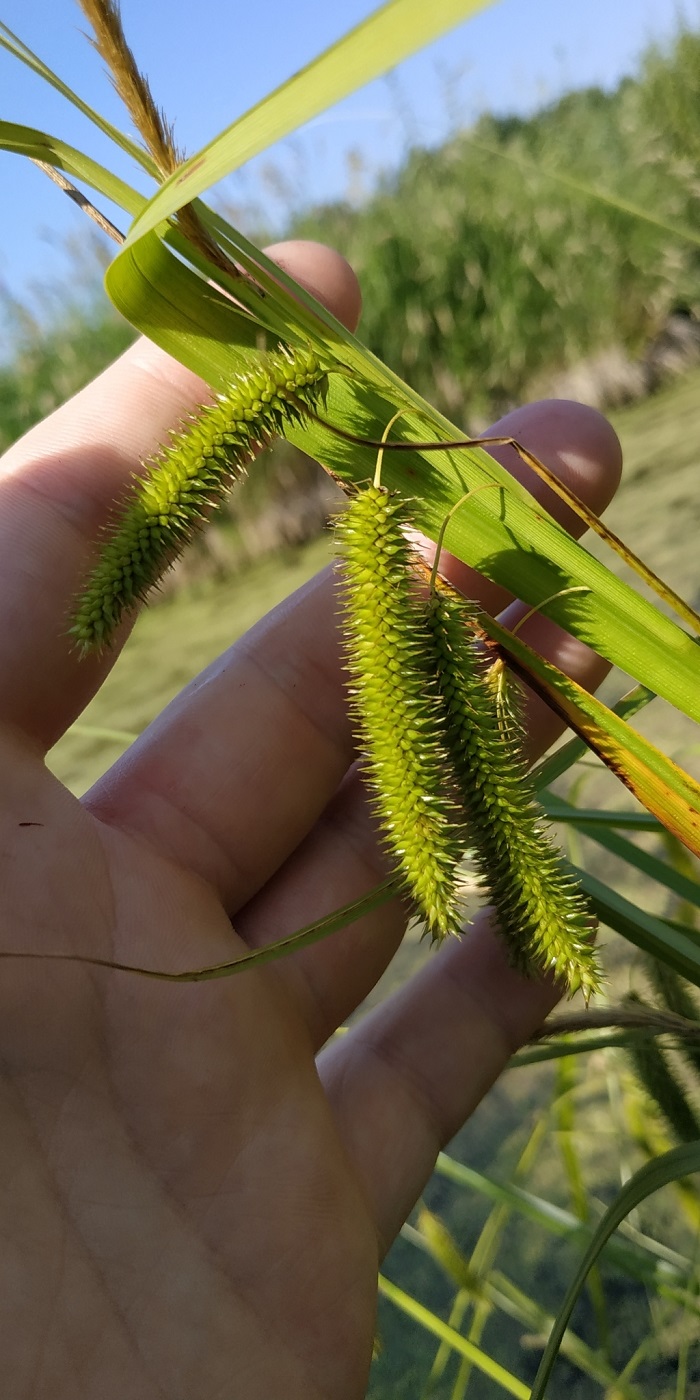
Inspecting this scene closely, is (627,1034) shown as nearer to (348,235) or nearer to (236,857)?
(236,857)

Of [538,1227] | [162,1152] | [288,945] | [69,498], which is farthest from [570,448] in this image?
[538,1227]

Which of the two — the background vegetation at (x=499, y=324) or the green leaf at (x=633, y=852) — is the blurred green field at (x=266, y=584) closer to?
the background vegetation at (x=499, y=324)

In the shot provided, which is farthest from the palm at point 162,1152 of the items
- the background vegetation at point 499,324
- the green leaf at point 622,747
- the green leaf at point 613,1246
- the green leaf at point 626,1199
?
the background vegetation at point 499,324

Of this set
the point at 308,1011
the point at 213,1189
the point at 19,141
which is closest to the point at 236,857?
the point at 308,1011

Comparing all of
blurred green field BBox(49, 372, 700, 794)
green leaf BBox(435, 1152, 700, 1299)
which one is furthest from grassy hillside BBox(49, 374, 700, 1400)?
blurred green field BBox(49, 372, 700, 794)

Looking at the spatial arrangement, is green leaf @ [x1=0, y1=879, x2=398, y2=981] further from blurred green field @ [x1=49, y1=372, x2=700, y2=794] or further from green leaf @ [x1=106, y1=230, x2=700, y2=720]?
blurred green field @ [x1=49, y1=372, x2=700, y2=794]

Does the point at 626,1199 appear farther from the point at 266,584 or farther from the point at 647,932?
the point at 266,584
